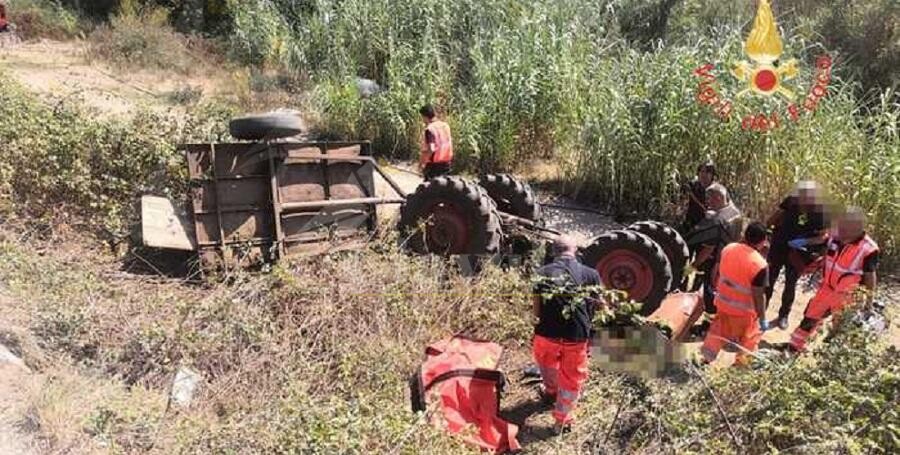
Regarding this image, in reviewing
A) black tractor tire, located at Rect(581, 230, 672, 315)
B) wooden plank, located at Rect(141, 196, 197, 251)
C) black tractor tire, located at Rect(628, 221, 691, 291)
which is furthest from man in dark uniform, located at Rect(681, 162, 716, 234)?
wooden plank, located at Rect(141, 196, 197, 251)

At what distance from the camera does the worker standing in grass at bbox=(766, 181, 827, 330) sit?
6203mm

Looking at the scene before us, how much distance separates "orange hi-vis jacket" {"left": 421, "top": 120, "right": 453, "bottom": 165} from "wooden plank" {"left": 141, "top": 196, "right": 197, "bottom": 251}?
2.77m

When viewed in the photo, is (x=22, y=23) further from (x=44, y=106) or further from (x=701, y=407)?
(x=701, y=407)

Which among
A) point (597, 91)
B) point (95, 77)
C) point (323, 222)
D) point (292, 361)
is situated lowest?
point (292, 361)

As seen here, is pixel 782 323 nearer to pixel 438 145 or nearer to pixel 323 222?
pixel 438 145

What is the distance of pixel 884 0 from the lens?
1372 centimetres

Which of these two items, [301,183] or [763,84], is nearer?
[301,183]

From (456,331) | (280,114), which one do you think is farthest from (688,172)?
(280,114)

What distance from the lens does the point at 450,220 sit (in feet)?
20.7

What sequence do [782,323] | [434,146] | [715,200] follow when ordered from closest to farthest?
[715,200] → [782,323] → [434,146]

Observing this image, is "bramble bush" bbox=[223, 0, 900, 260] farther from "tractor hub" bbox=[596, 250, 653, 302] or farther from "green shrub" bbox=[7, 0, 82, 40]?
"green shrub" bbox=[7, 0, 82, 40]

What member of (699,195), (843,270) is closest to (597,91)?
(699,195)

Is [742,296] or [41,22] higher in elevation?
[41,22]

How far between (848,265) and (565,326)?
93.5 inches
